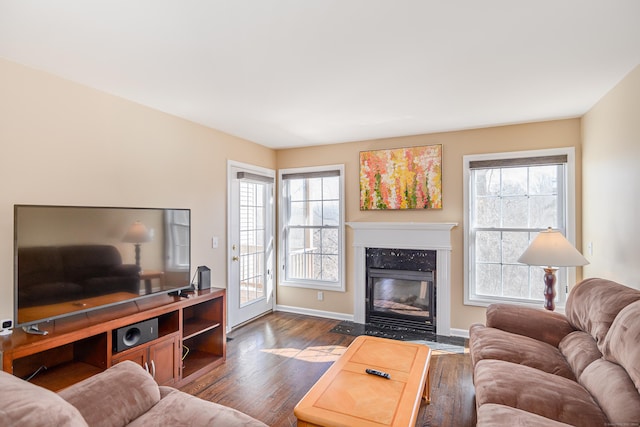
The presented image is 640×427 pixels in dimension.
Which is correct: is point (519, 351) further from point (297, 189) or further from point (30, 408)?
point (297, 189)

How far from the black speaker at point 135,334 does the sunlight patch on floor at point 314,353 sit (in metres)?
1.24

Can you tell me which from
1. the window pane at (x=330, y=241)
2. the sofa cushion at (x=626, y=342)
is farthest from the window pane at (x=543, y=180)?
the window pane at (x=330, y=241)

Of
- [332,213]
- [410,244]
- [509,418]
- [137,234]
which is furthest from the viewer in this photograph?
[332,213]

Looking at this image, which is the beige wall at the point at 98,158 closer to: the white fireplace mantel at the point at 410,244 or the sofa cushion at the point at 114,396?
the sofa cushion at the point at 114,396

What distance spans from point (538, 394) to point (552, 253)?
1.45 metres

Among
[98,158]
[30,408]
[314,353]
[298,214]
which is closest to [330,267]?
[298,214]

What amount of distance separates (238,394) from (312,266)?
90.3 inches

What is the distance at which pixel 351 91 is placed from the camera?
2707 mm

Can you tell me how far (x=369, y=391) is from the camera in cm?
190

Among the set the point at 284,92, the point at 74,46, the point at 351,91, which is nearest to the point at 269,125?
the point at 284,92

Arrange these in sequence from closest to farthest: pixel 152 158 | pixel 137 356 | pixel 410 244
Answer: pixel 137 356 → pixel 152 158 → pixel 410 244

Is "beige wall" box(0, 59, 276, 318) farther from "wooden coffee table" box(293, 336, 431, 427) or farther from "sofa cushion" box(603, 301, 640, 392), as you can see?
"sofa cushion" box(603, 301, 640, 392)

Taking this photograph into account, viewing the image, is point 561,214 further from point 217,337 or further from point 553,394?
point 217,337

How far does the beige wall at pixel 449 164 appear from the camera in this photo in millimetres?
3512
